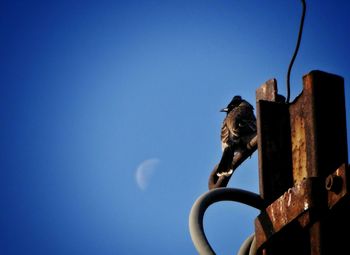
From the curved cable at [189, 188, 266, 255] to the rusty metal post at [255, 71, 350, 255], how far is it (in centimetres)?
5

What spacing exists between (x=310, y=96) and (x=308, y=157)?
187 millimetres

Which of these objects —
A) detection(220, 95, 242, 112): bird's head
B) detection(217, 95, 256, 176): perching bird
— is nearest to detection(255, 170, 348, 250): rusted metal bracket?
detection(217, 95, 256, 176): perching bird

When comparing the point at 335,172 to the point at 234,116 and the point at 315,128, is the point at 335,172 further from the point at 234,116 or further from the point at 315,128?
the point at 234,116

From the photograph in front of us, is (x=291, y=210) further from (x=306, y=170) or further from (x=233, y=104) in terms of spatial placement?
(x=233, y=104)

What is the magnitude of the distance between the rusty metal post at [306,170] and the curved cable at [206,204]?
0.05 meters

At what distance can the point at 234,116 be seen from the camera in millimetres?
8352

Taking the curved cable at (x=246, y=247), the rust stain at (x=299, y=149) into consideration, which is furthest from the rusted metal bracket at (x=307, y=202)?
the curved cable at (x=246, y=247)

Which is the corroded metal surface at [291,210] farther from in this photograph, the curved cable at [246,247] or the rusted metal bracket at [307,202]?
the curved cable at [246,247]

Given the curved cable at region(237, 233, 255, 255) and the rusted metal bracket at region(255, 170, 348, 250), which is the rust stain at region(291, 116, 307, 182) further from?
the curved cable at region(237, 233, 255, 255)

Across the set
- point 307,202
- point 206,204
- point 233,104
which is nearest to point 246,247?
point 206,204

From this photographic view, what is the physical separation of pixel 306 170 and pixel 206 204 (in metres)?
0.36

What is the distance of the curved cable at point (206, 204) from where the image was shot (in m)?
1.65

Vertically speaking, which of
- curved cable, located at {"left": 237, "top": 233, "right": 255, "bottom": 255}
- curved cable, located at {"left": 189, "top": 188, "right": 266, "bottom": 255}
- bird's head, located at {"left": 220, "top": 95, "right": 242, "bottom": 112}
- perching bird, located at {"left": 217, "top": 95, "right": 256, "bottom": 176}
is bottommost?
curved cable, located at {"left": 237, "top": 233, "right": 255, "bottom": 255}

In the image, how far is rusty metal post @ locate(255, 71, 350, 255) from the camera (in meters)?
1.49
